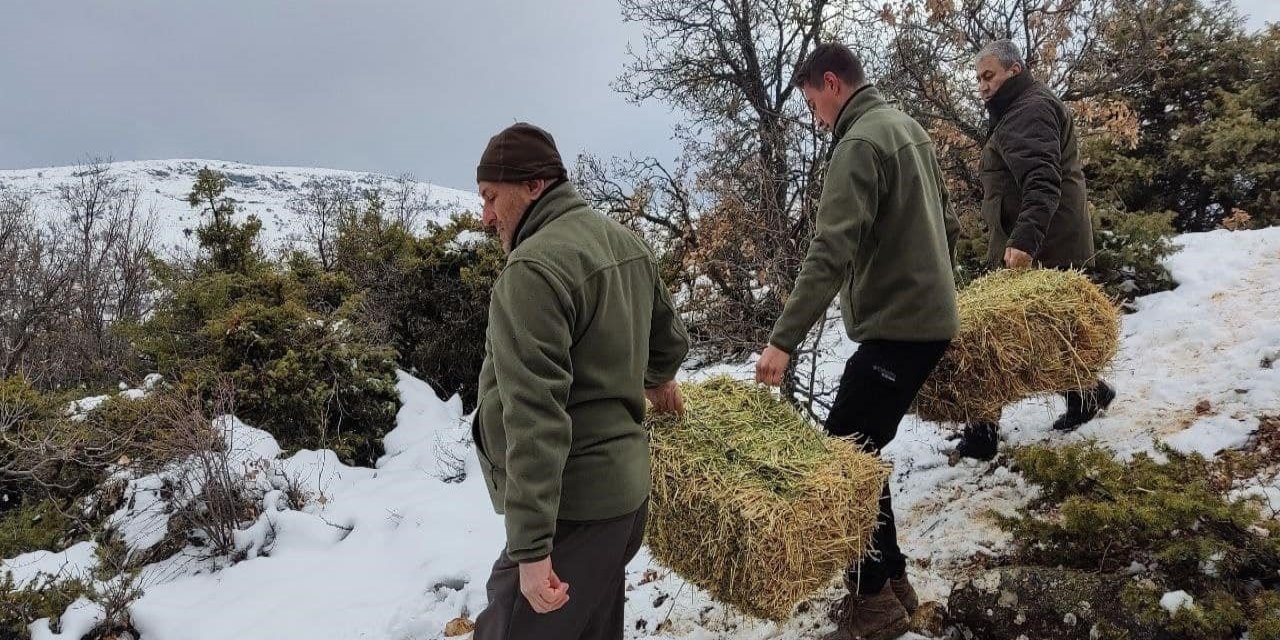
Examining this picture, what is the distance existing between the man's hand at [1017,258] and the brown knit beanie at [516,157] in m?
2.48

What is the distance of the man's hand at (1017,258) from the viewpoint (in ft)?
10.3

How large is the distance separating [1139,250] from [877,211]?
500 cm

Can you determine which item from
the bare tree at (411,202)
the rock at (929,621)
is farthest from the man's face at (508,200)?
the bare tree at (411,202)

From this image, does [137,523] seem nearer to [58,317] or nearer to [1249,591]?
[1249,591]

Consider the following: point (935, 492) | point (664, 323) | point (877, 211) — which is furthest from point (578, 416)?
point (935, 492)

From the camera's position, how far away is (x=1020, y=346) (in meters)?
2.81

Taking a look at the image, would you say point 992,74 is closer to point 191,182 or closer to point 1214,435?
point 1214,435

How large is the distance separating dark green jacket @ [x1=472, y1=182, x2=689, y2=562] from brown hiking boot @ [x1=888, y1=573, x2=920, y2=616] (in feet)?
4.44

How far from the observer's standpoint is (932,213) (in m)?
2.41

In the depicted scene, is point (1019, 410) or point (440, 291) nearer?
point (1019, 410)

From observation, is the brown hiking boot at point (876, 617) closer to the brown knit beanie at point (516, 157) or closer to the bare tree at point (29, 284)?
the brown knit beanie at point (516, 157)

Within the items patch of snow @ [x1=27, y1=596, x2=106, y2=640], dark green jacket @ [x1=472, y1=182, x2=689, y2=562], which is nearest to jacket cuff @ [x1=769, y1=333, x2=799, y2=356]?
dark green jacket @ [x1=472, y1=182, x2=689, y2=562]

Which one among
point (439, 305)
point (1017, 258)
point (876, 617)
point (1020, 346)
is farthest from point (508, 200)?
point (439, 305)

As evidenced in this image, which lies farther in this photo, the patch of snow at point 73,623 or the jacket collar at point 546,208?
the patch of snow at point 73,623
